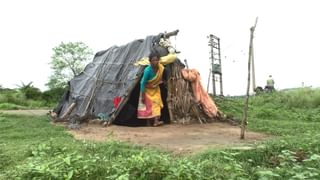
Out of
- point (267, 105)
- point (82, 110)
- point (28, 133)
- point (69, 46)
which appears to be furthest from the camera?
point (69, 46)

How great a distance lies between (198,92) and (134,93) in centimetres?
142

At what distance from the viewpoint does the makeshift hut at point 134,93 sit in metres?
10.9

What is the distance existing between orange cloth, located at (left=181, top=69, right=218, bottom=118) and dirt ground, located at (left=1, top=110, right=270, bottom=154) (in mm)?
423

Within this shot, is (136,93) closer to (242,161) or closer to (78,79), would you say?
(78,79)

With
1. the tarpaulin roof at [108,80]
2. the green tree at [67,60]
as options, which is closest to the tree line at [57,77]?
the green tree at [67,60]

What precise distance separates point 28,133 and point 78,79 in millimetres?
3970

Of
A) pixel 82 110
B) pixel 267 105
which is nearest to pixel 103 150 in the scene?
pixel 82 110

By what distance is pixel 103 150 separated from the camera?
21.3 feet

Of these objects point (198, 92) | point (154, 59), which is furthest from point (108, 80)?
point (198, 92)

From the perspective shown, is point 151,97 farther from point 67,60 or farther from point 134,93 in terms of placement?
point 67,60

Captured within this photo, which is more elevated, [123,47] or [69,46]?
[69,46]

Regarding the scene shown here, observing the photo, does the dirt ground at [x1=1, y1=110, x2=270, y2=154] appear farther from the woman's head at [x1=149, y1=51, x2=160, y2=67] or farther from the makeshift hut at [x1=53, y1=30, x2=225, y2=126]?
the woman's head at [x1=149, y1=51, x2=160, y2=67]

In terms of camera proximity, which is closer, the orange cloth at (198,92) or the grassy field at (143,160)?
the grassy field at (143,160)

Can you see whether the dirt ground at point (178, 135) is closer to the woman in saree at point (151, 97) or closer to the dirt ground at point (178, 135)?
the dirt ground at point (178, 135)
